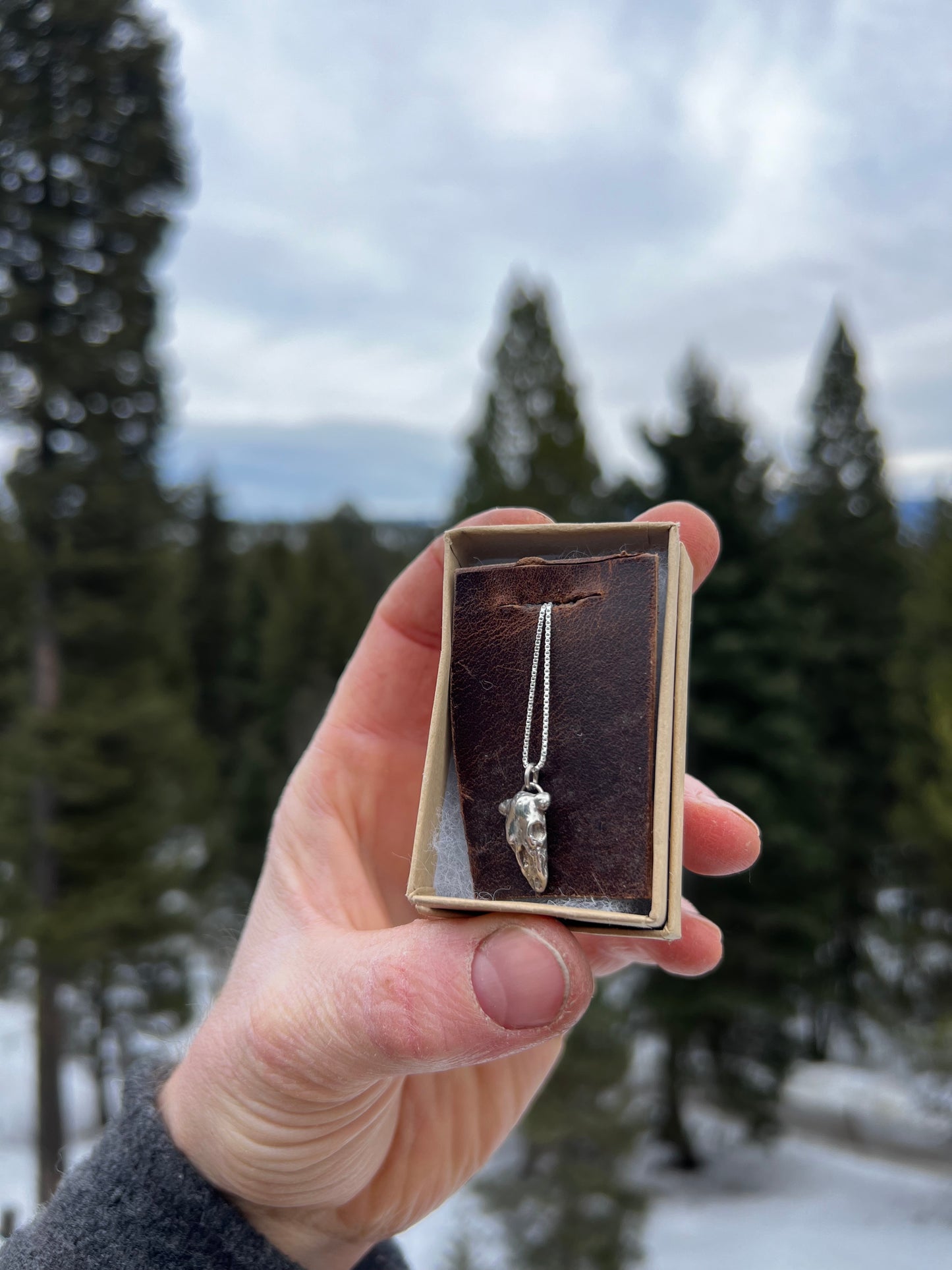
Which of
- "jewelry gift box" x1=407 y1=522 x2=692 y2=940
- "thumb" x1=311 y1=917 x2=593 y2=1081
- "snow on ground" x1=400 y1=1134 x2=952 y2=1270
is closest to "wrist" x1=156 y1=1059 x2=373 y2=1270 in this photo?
"thumb" x1=311 y1=917 x2=593 y2=1081

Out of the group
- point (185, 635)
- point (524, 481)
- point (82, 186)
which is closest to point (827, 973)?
point (524, 481)

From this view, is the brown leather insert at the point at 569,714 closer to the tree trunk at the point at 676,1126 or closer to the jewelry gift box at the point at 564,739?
the jewelry gift box at the point at 564,739

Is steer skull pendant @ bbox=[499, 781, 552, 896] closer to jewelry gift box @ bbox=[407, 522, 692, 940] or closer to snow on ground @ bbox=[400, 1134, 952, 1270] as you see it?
jewelry gift box @ bbox=[407, 522, 692, 940]

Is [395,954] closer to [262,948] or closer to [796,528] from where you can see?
[262,948]

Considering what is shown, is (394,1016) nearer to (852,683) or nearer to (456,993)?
(456,993)

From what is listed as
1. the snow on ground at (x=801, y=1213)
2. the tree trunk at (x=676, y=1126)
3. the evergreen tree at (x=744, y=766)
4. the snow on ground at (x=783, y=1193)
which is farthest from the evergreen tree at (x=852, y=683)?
the tree trunk at (x=676, y=1126)
